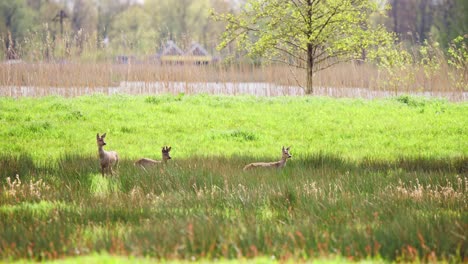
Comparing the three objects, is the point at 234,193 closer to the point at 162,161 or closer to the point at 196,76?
the point at 162,161

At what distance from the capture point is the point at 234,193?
742 centimetres

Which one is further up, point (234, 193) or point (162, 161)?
point (162, 161)

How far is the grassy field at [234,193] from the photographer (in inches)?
210

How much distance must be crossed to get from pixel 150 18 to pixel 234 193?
2290 inches

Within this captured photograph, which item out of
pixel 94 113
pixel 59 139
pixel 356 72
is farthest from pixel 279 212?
pixel 356 72

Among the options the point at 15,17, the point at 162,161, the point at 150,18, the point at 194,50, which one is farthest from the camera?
the point at 150,18

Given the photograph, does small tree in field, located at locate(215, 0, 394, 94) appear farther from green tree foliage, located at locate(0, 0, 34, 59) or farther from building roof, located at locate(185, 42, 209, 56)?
green tree foliage, located at locate(0, 0, 34, 59)

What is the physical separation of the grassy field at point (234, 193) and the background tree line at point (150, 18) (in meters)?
34.4

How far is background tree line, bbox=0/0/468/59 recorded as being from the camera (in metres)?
51.1

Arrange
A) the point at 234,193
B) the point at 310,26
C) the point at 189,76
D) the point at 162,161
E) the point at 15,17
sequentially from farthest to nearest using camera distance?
the point at 15,17 → the point at 189,76 → the point at 310,26 → the point at 162,161 → the point at 234,193

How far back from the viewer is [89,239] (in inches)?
219

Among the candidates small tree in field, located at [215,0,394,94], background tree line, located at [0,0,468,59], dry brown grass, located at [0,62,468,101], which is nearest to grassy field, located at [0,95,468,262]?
dry brown grass, located at [0,62,468,101]

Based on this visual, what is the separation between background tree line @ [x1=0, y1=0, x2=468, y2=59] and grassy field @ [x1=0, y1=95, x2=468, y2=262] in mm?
34418

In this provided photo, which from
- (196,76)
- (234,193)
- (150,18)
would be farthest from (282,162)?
(150,18)
